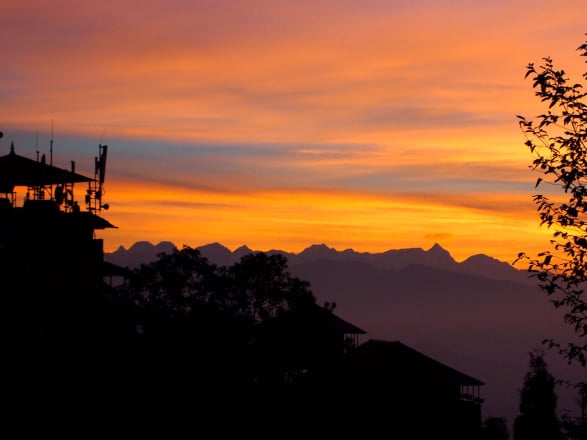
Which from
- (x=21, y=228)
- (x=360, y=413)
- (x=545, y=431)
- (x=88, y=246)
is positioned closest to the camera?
(x=360, y=413)

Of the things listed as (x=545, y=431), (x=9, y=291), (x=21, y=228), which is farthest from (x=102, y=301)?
(x=545, y=431)

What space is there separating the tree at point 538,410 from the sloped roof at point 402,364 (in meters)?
21.3

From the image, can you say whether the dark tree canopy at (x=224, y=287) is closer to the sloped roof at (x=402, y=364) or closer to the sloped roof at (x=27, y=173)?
the sloped roof at (x=402, y=364)

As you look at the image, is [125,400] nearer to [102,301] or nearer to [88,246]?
[102,301]

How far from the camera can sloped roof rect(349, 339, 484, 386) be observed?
8250cm

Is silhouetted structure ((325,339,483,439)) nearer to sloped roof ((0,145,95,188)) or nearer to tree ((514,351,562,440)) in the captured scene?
tree ((514,351,562,440))

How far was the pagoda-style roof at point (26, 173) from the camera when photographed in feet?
264

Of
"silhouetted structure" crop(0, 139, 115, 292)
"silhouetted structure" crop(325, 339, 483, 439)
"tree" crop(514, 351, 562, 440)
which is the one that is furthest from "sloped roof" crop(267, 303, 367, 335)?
"tree" crop(514, 351, 562, 440)

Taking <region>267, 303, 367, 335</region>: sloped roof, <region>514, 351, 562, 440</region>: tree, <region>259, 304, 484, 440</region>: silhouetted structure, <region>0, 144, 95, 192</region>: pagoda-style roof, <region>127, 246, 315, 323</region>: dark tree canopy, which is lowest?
<region>514, 351, 562, 440</region>: tree

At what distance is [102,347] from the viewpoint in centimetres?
5503

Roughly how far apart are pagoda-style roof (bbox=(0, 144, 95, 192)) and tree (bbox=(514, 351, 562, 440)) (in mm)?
57151

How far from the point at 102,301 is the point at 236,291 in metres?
9.11

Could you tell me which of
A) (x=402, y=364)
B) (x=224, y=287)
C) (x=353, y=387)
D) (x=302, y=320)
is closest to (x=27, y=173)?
(x=224, y=287)

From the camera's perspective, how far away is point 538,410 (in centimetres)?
10975
